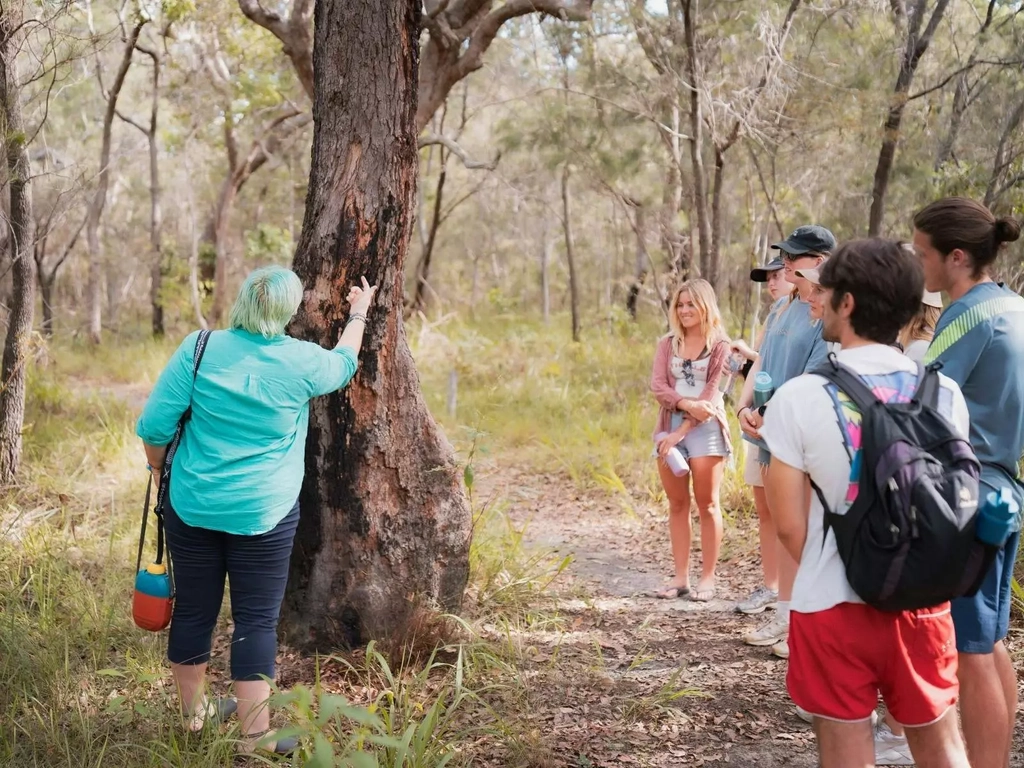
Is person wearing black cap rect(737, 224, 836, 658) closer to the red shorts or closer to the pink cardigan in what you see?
the pink cardigan

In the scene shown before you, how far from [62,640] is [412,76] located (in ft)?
9.81

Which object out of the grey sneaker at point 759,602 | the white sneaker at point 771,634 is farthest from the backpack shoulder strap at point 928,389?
the grey sneaker at point 759,602

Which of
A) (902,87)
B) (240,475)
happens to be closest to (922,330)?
(240,475)

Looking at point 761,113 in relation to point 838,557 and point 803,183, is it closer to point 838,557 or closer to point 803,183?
point 803,183

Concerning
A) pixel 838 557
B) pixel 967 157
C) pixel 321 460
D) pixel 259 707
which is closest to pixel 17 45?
pixel 321 460

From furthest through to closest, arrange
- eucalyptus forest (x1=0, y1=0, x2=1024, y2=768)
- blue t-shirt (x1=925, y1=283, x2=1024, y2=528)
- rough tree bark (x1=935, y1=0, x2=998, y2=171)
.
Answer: rough tree bark (x1=935, y1=0, x2=998, y2=171), eucalyptus forest (x1=0, y1=0, x2=1024, y2=768), blue t-shirt (x1=925, y1=283, x2=1024, y2=528)

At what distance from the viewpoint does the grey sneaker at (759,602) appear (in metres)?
4.77

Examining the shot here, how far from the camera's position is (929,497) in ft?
6.24

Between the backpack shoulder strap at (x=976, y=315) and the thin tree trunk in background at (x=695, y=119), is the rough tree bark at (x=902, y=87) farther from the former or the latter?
the backpack shoulder strap at (x=976, y=315)

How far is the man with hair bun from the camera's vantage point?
2500mm

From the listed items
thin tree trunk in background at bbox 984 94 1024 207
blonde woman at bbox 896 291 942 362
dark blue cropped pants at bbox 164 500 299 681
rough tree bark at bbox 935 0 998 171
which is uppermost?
rough tree bark at bbox 935 0 998 171

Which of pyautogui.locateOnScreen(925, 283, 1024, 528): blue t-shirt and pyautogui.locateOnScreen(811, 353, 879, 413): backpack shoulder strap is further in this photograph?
pyautogui.locateOnScreen(925, 283, 1024, 528): blue t-shirt

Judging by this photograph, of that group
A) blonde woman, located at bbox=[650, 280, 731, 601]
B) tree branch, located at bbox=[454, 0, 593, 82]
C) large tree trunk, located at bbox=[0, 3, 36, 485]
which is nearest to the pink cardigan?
blonde woman, located at bbox=[650, 280, 731, 601]

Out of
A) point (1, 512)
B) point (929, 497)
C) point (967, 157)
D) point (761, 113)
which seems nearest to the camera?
point (929, 497)
